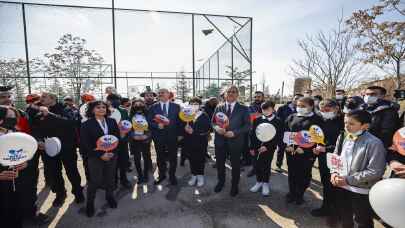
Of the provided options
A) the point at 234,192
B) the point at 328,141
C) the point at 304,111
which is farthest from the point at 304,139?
the point at 234,192

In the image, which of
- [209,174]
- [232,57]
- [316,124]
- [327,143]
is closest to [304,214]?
[327,143]

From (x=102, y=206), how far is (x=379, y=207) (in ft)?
12.2

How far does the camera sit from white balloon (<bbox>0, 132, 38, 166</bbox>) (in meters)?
2.32

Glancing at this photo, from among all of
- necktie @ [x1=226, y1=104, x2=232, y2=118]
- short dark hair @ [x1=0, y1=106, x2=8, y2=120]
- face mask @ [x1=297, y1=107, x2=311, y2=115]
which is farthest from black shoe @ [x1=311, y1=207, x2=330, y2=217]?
short dark hair @ [x1=0, y1=106, x2=8, y2=120]

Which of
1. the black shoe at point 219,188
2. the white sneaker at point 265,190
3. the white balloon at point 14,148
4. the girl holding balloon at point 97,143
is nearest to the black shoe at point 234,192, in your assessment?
the black shoe at point 219,188

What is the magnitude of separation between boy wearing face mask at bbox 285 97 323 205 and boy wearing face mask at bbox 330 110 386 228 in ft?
3.23

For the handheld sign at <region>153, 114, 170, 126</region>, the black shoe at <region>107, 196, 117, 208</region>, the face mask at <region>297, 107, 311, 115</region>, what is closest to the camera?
the face mask at <region>297, 107, 311, 115</region>

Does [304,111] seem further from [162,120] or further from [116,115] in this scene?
[116,115]

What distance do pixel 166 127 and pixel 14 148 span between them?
2.40m

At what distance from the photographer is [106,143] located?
324cm

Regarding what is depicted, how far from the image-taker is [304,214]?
333cm

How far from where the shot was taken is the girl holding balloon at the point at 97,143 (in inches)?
128

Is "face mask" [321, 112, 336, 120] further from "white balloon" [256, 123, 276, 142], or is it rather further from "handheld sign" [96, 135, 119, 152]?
"handheld sign" [96, 135, 119, 152]

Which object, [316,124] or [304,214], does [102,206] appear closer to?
[304,214]
